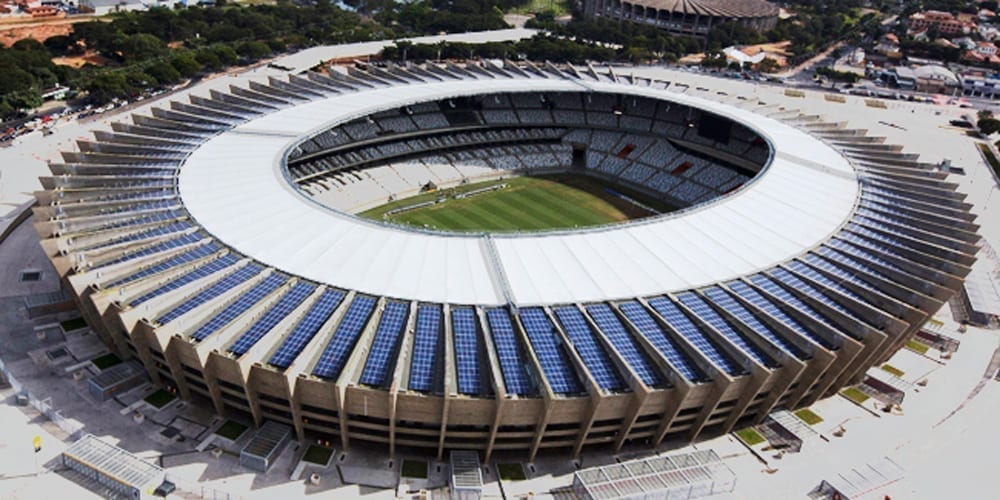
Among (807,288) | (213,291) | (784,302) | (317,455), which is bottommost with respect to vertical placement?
(317,455)

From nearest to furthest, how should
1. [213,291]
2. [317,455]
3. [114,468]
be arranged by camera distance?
[114,468] < [317,455] < [213,291]

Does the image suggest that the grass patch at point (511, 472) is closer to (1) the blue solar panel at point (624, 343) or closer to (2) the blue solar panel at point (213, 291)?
(1) the blue solar panel at point (624, 343)

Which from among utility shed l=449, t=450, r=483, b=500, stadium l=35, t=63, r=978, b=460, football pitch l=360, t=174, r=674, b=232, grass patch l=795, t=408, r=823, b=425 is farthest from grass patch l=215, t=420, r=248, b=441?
grass patch l=795, t=408, r=823, b=425

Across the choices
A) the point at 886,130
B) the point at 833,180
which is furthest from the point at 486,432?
the point at 886,130

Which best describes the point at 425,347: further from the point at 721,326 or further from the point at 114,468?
the point at 721,326

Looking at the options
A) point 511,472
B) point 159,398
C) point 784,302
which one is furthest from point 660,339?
point 159,398

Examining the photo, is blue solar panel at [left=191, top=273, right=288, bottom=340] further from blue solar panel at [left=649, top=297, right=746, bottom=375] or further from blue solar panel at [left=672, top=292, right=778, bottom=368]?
blue solar panel at [left=672, top=292, right=778, bottom=368]

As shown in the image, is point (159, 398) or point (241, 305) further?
point (159, 398)

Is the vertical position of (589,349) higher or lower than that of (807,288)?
lower
